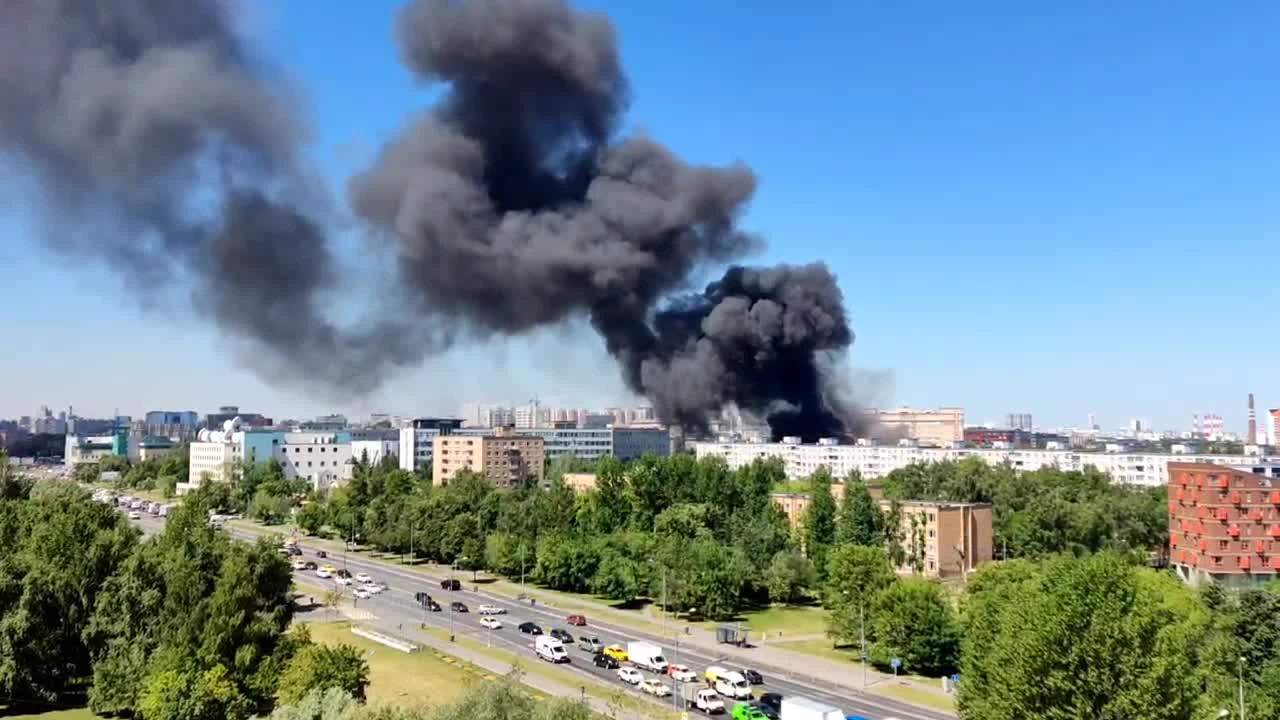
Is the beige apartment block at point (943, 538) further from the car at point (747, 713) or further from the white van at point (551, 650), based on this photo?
the car at point (747, 713)

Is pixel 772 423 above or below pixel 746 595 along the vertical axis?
above

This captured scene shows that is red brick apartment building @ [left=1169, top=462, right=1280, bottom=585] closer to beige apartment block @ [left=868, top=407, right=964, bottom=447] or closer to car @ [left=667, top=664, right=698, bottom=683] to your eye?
car @ [left=667, top=664, right=698, bottom=683]

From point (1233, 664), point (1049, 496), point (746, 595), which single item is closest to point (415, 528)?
point (746, 595)

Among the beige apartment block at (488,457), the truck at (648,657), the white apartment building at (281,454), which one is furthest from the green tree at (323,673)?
the white apartment building at (281,454)

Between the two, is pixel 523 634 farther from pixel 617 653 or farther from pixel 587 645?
pixel 617 653

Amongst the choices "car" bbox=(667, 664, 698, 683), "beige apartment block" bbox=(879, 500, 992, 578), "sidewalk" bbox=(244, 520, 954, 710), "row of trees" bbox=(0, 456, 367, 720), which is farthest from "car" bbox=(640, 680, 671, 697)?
"beige apartment block" bbox=(879, 500, 992, 578)

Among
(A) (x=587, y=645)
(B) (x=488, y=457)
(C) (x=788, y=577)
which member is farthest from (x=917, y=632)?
(B) (x=488, y=457)

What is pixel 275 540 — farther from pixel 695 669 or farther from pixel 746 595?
pixel 746 595
